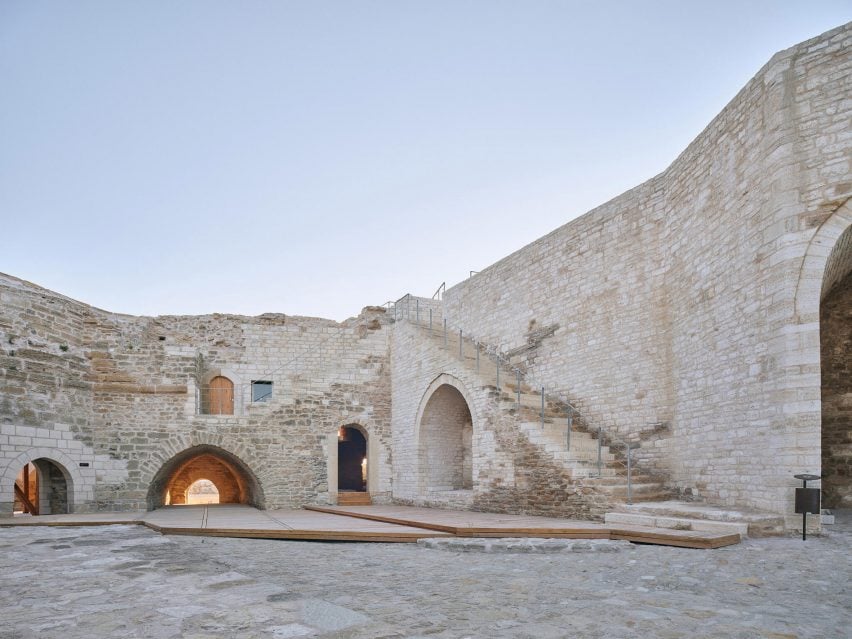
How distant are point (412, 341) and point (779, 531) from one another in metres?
9.45

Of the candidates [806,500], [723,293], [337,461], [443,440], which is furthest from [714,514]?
[337,461]

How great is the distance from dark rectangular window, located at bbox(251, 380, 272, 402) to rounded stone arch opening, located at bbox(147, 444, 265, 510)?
145 cm

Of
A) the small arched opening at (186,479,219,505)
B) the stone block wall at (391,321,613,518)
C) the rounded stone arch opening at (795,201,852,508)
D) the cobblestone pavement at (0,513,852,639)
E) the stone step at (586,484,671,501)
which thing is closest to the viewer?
the cobblestone pavement at (0,513,852,639)

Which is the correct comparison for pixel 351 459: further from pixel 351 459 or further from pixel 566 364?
pixel 566 364

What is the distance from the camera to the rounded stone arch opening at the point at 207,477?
1434 cm

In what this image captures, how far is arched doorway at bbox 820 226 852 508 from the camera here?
9586 millimetres

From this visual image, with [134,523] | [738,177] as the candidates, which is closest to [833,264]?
[738,177]

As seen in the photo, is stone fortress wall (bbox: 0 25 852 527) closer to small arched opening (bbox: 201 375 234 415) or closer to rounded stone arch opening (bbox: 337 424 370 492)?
small arched opening (bbox: 201 375 234 415)

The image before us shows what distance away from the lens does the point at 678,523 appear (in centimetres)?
741

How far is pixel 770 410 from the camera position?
7332 millimetres

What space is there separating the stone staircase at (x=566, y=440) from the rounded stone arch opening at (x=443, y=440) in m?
1.22

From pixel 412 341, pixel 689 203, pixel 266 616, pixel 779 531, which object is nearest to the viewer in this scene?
pixel 266 616

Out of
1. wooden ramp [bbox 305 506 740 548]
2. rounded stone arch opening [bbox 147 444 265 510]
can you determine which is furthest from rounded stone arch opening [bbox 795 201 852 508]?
rounded stone arch opening [bbox 147 444 265 510]

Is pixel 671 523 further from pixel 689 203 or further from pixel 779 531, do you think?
pixel 689 203
